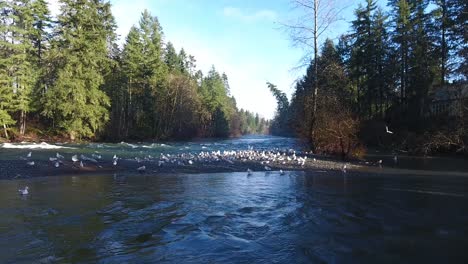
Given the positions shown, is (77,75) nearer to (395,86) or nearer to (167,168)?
(167,168)

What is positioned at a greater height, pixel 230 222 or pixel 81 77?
pixel 81 77

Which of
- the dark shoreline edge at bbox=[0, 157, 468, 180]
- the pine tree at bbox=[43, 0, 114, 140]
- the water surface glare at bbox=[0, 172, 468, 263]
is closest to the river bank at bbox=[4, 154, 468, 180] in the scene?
the dark shoreline edge at bbox=[0, 157, 468, 180]

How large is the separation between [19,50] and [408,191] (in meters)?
40.3

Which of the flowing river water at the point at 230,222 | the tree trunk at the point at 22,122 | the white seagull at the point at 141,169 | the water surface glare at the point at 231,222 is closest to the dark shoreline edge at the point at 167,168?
the white seagull at the point at 141,169

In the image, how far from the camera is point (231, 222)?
8078 mm

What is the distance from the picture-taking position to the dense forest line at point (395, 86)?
23.8 meters

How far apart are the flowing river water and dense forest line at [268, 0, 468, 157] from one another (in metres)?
10.6

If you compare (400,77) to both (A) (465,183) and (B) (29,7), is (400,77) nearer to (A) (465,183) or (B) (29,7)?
(A) (465,183)

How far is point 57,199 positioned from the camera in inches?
394

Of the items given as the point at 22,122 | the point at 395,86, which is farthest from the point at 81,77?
the point at 395,86

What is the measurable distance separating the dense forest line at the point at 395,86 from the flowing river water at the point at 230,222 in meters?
10.6

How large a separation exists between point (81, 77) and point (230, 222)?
3705 cm

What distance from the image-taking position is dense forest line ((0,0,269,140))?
127ft

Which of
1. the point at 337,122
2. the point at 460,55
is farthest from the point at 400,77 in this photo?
the point at 337,122
